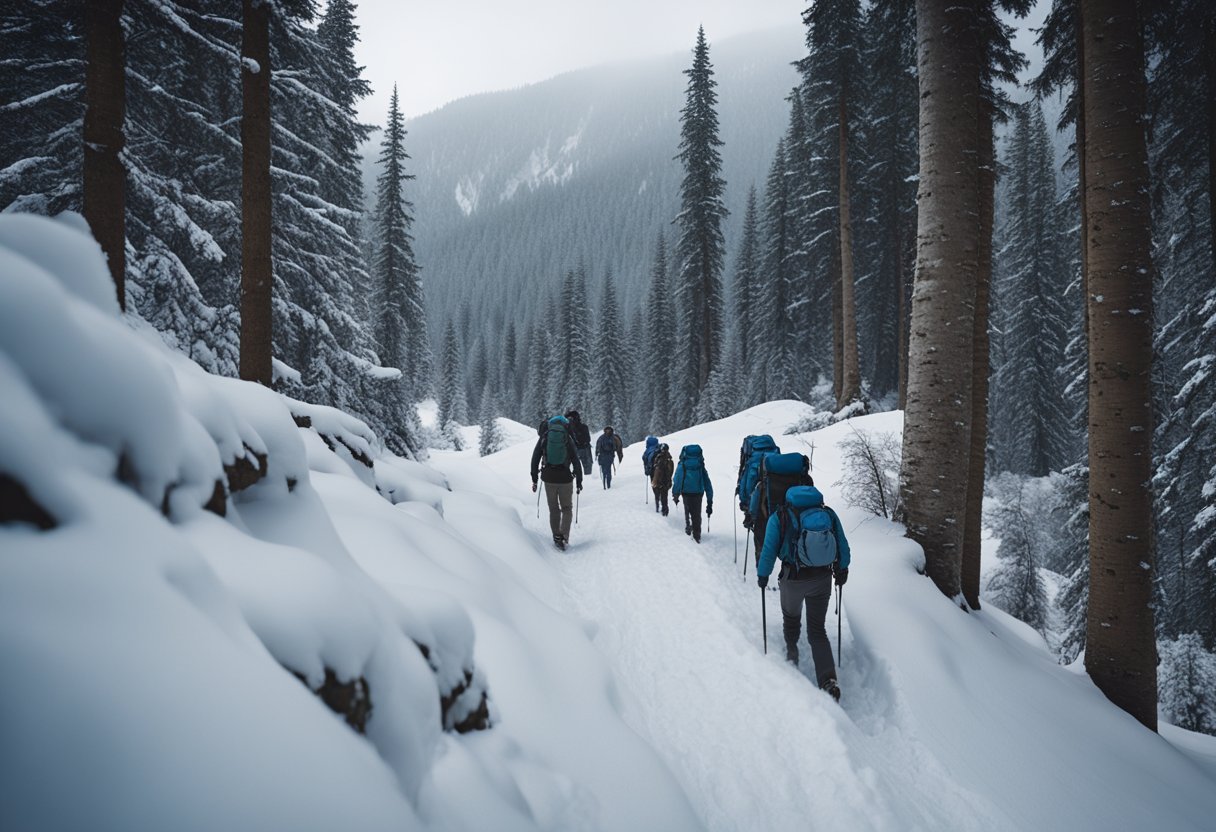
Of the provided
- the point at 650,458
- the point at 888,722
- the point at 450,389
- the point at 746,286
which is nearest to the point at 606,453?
the point at 650,458

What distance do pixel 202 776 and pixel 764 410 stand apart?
25.3 m

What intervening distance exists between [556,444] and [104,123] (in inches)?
298

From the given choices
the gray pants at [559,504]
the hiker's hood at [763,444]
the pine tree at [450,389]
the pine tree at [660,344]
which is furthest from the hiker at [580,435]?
the pine tree at [450,389]

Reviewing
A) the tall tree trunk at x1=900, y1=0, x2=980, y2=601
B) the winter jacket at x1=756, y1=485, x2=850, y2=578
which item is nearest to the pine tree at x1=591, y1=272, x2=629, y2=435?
the tall tree trunk at x1=900, y1=0, x2=980, y2=601

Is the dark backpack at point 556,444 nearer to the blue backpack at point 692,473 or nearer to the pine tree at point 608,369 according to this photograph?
the blue backpack at point 692,473

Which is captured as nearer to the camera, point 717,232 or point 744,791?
point 744,791

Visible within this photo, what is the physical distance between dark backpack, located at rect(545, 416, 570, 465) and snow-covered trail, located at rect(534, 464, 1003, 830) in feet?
7.15

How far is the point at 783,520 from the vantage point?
5.12m

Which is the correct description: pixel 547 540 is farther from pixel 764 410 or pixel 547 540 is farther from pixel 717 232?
pixel 717 232

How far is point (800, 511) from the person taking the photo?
4.99 meters

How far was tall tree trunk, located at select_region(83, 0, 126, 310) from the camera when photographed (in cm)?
687

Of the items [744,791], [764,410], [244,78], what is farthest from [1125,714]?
[764,410]

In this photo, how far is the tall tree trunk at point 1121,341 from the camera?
4.98m

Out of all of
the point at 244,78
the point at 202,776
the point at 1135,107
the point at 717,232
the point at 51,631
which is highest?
the point at 717,232
